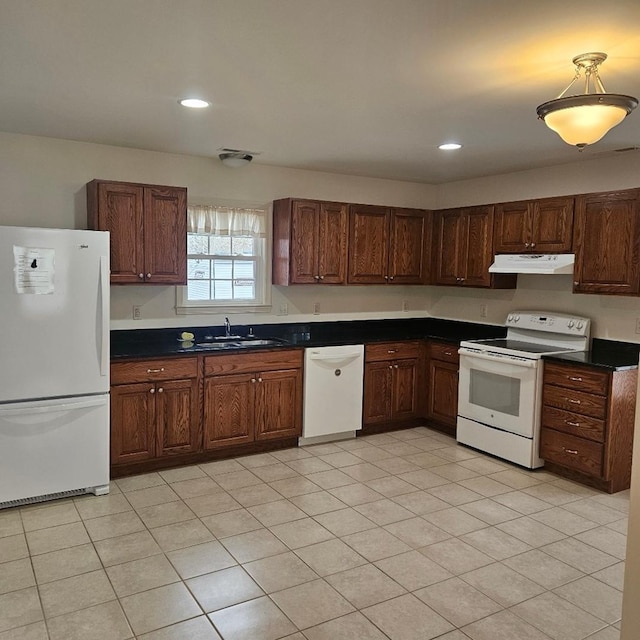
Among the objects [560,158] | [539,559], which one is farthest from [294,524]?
[560,158]

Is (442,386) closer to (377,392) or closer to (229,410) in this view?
(377,392)

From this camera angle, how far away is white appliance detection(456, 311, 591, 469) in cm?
438

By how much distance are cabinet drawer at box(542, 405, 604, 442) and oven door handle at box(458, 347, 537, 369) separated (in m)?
0.34

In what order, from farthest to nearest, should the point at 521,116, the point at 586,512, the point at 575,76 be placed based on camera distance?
the point at 586,512 → the point at 521,116 → the point at 575,76

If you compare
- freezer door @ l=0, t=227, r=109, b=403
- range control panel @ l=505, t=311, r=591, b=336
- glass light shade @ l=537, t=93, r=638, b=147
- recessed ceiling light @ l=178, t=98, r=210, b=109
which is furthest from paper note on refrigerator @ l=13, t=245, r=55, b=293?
range control panel @ l=505, t=311, r=591, b=336

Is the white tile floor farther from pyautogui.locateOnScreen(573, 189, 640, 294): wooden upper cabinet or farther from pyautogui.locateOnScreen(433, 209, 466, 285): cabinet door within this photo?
pyautogui.locateOnScreen(433, 209, 466, 285): cabinet door

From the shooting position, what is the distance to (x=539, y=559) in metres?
3.10

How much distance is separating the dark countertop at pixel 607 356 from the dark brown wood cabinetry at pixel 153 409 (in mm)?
2674

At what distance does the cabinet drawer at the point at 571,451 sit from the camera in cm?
401

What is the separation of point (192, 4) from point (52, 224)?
9.01 ft

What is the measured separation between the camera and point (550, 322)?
4785mm

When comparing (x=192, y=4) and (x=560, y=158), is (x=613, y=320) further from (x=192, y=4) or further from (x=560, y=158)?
(x=192, y=4)

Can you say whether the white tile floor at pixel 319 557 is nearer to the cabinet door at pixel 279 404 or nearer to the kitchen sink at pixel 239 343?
the cabinet door at pixel 279 404

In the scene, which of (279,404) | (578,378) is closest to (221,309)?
(279,404)
